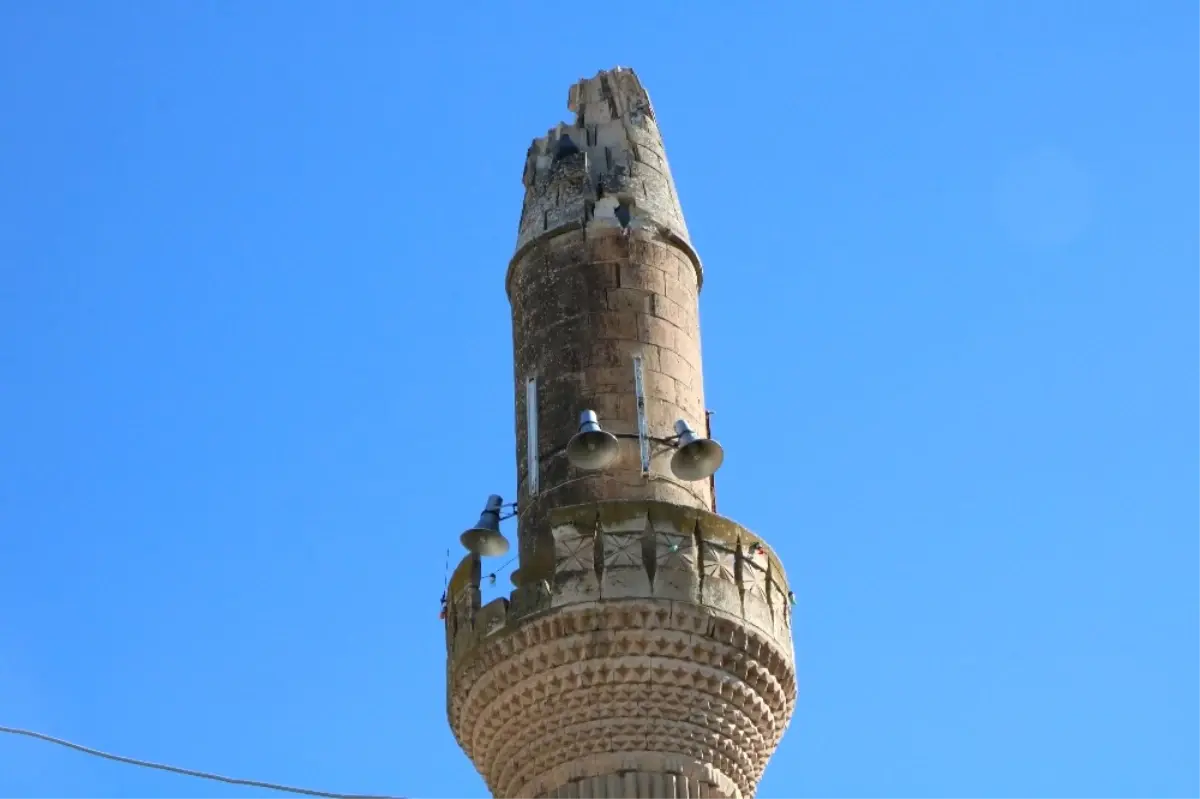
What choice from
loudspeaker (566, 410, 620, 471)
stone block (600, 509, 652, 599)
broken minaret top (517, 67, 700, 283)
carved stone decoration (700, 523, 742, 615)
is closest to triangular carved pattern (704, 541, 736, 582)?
carved stone decoration (700, 523, 742, 615)

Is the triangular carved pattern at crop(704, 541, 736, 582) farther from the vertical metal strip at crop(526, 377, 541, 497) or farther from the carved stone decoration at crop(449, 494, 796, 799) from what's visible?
the vertical metal strip at crop(526, 377, 541, 497)

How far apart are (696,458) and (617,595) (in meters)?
0.91

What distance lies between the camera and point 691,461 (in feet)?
41.4

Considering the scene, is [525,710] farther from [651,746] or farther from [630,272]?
[630,272]

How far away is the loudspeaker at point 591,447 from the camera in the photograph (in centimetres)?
1265

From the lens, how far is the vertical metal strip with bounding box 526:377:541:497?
43.2ft

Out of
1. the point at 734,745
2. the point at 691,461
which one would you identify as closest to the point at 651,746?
the point at 734,745

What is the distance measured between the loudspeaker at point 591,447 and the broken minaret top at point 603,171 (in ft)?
5.58

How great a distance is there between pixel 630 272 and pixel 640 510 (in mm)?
1856

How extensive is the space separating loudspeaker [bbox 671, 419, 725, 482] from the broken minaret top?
71.6 inches

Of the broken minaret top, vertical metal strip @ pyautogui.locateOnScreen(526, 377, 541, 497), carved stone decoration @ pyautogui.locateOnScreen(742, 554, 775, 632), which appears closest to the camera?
carved stone decoration @ pyautogui.locateOnScreen(742, 554, 775, 632)

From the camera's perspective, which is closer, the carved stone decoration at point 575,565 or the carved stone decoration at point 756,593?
the carved stone decoration at point 575,565

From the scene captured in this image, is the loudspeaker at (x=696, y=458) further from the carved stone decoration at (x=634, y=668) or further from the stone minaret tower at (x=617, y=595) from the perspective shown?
the carved stone decoration at (x=634, y=668)

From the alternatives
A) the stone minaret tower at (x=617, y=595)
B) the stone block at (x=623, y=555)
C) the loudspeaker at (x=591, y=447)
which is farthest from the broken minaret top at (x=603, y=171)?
the stone block at (x=623, y=555)
